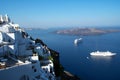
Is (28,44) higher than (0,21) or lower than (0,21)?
lower

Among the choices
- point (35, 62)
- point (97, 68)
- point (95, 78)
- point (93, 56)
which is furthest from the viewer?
point (93, 56)

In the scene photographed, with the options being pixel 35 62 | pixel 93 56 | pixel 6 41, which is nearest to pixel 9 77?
pixel 35 62

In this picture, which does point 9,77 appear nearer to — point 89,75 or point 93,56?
point 89,75

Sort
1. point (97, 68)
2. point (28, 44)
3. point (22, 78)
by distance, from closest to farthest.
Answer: point (22, 78)
point (28, 44)
point (97, 68)

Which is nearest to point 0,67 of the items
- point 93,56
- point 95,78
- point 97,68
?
point 95,78

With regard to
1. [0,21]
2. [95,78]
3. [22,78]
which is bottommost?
[95,78]

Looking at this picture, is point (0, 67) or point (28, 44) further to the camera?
point (28, 44)
